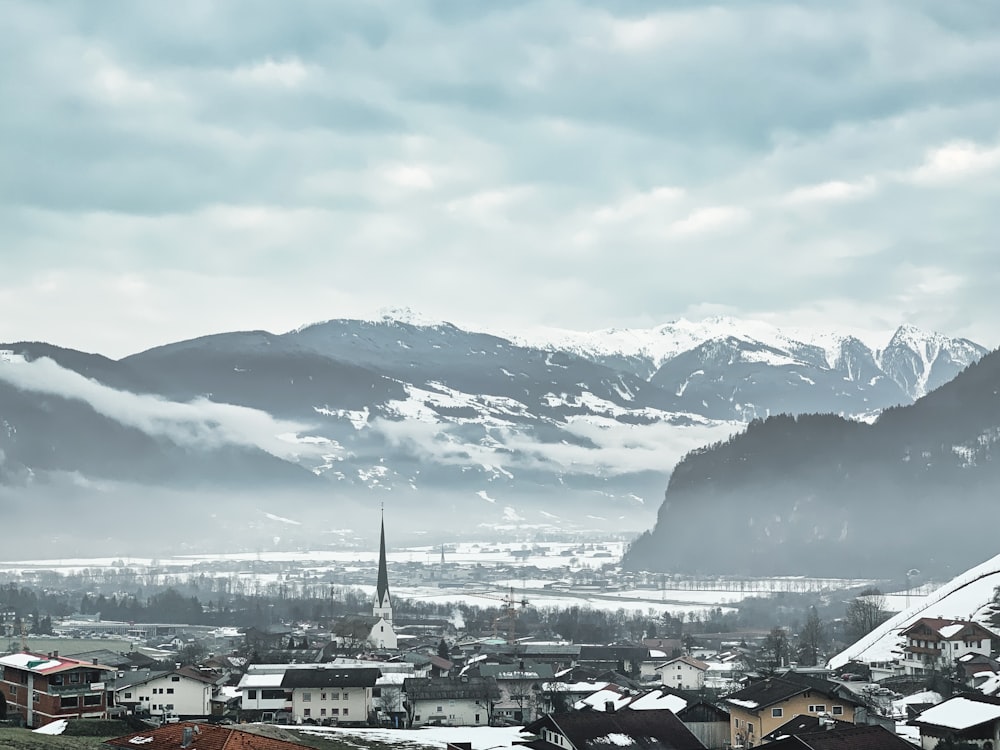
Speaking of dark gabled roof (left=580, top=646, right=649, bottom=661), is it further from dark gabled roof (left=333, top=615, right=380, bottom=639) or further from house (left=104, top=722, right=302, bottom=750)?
house (left=104, top=722, right=302, bottom=750)

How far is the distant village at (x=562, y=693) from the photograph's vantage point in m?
70.2

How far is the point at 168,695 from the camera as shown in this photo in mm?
95125

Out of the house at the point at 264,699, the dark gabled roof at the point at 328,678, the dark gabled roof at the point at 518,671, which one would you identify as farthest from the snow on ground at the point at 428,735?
the dark gabled roof at the point at 518,671

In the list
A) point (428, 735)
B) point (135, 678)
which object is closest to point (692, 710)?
point (428, 735)

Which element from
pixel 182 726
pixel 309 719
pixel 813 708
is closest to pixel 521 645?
pixel 309 719

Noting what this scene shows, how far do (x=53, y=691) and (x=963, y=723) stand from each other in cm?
4890

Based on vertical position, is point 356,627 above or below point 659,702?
below

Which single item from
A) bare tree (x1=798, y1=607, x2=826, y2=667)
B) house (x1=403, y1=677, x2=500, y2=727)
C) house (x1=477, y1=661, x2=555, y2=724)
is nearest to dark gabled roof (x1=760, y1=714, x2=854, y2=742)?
house (x1=477, y1=661, x2=555, y2=724)

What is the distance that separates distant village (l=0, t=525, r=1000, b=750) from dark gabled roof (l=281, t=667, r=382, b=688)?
0.50 feet

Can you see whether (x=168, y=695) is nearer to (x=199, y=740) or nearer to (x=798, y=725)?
(x=199, y=740)

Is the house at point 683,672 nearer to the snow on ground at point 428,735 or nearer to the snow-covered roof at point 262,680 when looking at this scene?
the snow on ground at point 428,735

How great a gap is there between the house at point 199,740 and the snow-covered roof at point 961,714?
30.5 metres

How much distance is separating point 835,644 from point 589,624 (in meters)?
40.2

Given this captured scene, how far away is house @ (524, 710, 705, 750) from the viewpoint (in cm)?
7000
